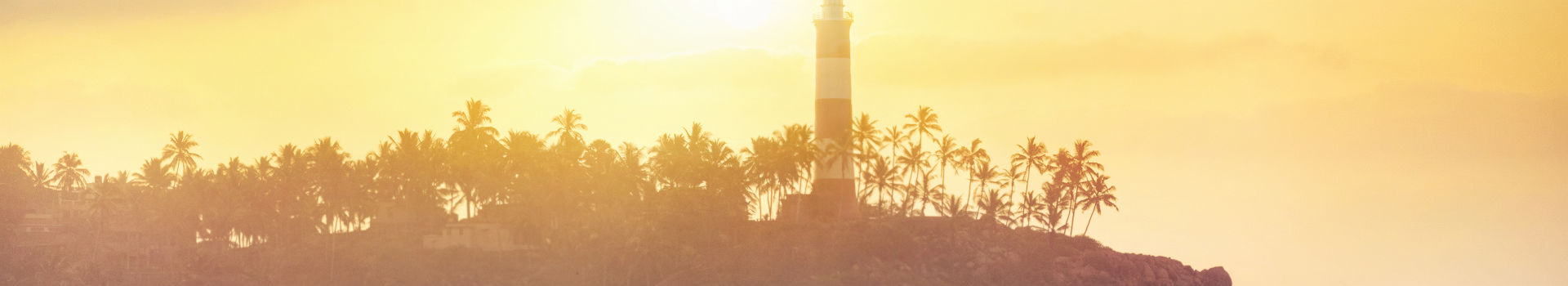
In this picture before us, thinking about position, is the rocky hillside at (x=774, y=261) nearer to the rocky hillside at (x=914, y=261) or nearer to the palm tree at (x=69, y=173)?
the rocky hillside at (x=914, y=261)

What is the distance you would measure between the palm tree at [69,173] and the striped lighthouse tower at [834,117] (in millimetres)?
81305

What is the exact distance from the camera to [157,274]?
13988cm

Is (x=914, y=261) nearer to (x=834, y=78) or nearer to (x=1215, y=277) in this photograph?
(x=834, y=78)

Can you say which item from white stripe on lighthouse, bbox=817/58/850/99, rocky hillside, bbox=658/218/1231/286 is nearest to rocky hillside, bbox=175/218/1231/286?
rocky hillside, bbox=658/218/1231/286

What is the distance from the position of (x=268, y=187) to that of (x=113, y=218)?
697 inches

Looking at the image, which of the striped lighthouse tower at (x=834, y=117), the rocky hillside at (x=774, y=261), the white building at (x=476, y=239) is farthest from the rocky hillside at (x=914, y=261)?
the white building at (x=476, y=239)

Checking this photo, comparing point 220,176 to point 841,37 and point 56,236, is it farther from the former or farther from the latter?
point 841,37

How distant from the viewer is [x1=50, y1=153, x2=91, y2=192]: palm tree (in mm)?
186125

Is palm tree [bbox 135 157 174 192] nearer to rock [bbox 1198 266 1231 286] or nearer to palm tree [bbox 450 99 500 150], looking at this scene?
palm tree [bbox 450 99 500 150]

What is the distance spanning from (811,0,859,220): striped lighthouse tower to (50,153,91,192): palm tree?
81305 mm

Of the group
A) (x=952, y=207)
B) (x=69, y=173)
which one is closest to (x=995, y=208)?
(x=952, y=207)

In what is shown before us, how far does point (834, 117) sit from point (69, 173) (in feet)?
277

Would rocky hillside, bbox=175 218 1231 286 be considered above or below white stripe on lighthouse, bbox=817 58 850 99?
below

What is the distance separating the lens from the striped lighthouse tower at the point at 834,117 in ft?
452
